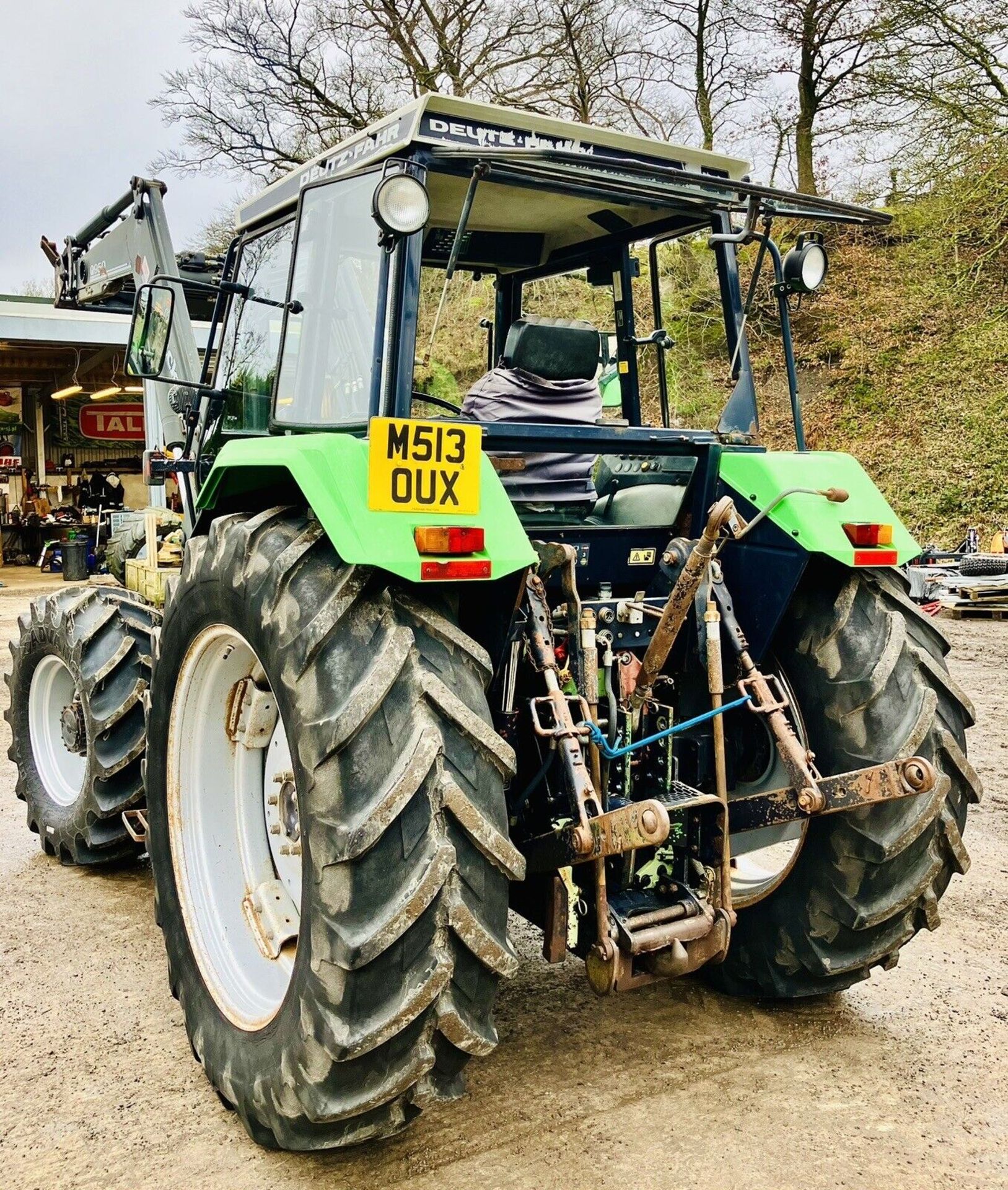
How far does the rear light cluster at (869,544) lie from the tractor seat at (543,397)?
777 millimetres

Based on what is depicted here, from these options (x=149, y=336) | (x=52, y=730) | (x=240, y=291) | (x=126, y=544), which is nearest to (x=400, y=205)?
(x=240, y=291)

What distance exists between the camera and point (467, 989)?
7.68ft

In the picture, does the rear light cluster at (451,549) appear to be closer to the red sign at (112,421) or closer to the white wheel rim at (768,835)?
the white wheel rim at (768,835)

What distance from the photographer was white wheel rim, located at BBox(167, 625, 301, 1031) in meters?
3.03

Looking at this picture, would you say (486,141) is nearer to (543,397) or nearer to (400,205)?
(400,205)

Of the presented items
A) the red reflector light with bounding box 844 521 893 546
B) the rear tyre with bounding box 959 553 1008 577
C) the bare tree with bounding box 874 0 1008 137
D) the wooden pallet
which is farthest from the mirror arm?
the bare tree with bounding box 874 0 1008 137

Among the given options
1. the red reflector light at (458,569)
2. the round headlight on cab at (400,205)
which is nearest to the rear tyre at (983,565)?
the round headlight on cab at (400,205)

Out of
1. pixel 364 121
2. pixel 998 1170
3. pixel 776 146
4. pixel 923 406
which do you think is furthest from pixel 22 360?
pixel 998 1170

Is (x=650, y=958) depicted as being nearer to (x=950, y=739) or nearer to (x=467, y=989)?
(x=467, y=989)

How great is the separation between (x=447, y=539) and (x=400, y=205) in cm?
89

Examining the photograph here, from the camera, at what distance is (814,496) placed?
10.4 feet

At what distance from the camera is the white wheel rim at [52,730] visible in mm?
4848

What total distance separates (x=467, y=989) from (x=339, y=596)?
904mm

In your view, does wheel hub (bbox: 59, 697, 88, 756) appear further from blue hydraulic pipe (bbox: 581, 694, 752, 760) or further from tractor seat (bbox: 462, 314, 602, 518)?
blue hydraulic pipe (bbox: 581, 694, 752, 760)
